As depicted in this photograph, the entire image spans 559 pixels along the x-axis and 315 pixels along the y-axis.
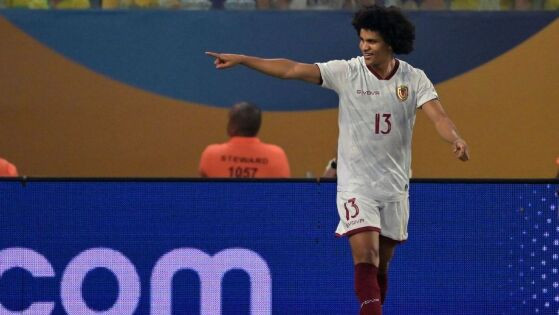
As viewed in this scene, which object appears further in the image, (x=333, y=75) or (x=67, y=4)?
(x=67, y=4)

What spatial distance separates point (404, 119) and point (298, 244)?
4.20 feet

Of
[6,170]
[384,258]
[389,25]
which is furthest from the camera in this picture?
[6,170]

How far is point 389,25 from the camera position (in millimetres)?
7242

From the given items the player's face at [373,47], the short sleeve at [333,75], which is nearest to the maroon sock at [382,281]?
the short sleeve at [333,75]

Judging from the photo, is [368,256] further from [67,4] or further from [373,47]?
[67,4]

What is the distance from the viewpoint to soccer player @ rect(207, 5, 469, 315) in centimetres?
718

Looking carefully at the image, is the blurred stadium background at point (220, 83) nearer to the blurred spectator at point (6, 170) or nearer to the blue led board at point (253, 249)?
the blurred spectator at point (6, 170)

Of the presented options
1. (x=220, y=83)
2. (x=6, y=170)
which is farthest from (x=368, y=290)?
(x=220, y=83)

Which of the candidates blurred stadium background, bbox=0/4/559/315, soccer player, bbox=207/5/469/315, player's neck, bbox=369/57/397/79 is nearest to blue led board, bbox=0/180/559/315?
soccer player, bbox=207/5/469/315

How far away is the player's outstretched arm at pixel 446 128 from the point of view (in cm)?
666

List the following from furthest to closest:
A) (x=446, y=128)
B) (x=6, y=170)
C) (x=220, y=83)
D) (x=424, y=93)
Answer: (x=220, y=83) < (x=6, y=170) < (x=424, y=93) < (x=446, y=128)

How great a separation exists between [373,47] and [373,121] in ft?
1.39

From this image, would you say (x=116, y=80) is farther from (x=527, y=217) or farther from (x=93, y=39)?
(x=527, y=217)

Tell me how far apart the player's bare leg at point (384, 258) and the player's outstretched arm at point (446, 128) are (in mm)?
803
